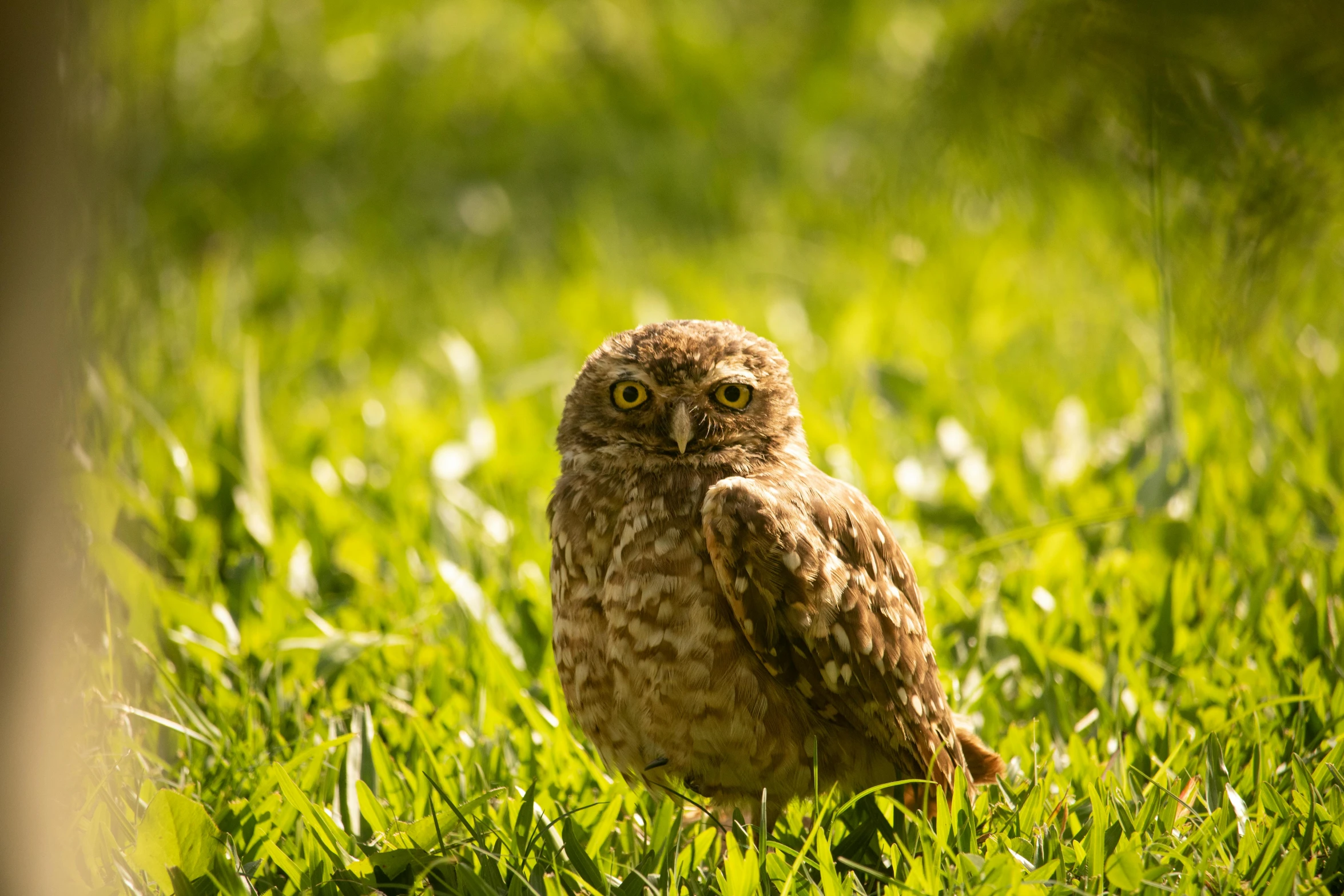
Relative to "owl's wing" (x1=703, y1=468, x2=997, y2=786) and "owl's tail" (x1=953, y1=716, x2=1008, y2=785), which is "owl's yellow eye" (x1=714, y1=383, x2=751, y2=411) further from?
"owl's tail" (x1=953, y1=716, x2=1008, y2=785)

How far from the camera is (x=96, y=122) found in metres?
1.74

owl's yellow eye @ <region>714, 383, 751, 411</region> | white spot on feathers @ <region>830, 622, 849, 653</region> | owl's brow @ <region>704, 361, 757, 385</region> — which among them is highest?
owl's brow @ <region>704, 361, 757, 385</region>

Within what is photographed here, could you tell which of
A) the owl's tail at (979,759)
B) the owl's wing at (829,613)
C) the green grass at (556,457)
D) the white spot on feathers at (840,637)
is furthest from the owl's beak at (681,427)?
the owl's tail at (979,759)

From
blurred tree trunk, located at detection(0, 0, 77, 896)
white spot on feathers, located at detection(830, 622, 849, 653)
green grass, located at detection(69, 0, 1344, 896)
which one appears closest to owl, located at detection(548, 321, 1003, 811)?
white spot on feathers, located at detection(830, 622, 849, 653)

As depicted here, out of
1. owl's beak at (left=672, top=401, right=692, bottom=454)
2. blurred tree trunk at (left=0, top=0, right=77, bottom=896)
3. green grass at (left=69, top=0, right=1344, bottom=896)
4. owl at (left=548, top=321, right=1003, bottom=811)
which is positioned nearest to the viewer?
blurred tree trunk at (left=0, top=0, right=77, bottom=896)

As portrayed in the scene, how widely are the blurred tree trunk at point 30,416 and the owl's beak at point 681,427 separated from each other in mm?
1214

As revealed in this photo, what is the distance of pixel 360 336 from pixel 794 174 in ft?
10.6

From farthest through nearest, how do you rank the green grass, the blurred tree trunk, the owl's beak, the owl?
the owl's beak → the owl → the green grass → the blurred tree trunk

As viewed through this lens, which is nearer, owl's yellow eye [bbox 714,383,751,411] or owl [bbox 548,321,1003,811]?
owl [bbox 548,321,1003,811]

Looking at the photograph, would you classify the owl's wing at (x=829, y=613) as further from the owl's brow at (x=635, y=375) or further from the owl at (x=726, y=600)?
the owl's brow at (x=635, y=375)

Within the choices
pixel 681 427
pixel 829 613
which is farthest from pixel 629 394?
pixel 829 613

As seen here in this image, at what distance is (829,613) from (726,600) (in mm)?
214

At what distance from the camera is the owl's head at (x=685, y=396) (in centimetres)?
249

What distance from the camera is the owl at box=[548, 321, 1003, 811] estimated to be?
231cm
